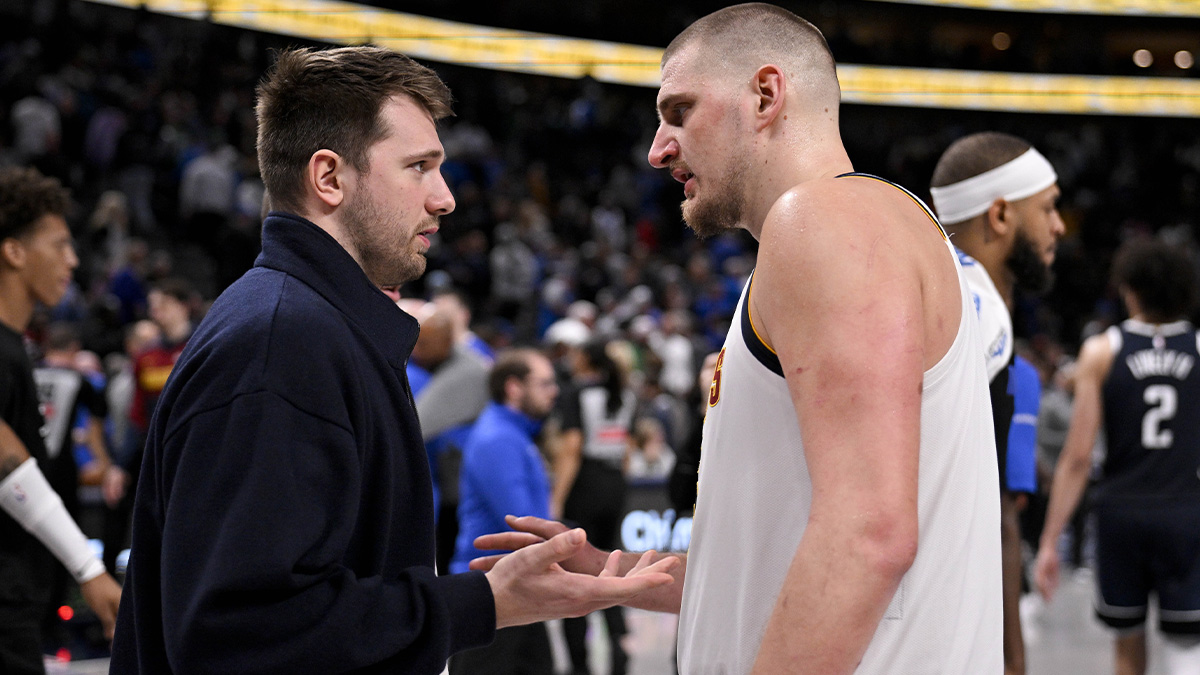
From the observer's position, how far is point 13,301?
3570mm

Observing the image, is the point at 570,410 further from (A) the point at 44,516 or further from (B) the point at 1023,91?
(B) the point at 1023,91

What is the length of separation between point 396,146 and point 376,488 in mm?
577

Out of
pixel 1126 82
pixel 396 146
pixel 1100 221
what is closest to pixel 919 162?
pixel 1100 221

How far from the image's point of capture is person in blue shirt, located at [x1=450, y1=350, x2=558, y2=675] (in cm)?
501

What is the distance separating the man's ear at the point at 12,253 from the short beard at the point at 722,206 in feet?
8.46

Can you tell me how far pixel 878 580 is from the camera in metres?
1.47

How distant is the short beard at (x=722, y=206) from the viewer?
1898mm

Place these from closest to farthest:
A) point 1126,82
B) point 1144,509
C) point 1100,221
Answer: point 1144,509 < point 1100,221 < point 1126,82

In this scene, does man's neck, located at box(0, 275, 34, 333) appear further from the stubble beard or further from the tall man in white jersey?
the tall man in white jersey

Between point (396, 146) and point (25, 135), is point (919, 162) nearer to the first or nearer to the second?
point (25, 135)

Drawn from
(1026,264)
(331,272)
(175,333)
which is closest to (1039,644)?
(1026,264)

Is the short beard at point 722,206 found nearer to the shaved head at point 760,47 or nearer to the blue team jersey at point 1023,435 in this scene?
the shaved head at point 760,47

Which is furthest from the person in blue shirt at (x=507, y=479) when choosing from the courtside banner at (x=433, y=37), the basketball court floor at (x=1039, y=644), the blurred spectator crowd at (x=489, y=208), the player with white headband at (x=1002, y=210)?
the courtside banner at (x=433, y=37)

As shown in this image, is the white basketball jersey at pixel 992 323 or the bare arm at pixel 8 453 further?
the bare arm at pixel 8 453
